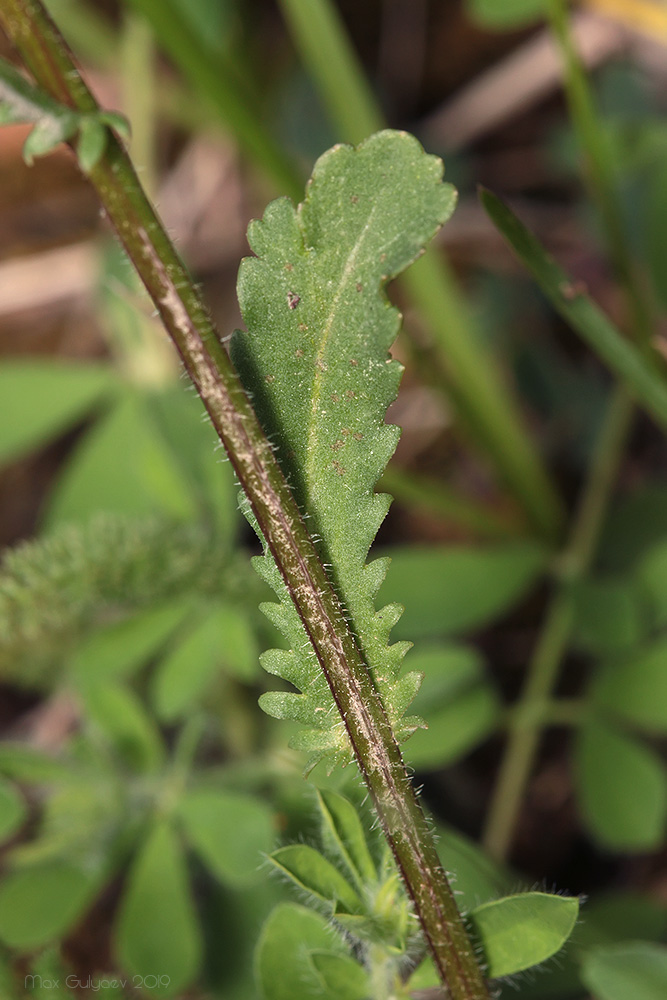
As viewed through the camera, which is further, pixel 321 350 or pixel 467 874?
pixel 467 874

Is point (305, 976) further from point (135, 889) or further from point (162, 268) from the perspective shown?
point (162, 268)

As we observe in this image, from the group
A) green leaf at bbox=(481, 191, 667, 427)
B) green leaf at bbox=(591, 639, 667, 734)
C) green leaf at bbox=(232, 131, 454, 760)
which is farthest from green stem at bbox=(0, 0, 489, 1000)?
green leaf at bbox=(591, 639, 667, 734)

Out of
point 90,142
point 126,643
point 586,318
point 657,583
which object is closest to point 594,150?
point 586,318

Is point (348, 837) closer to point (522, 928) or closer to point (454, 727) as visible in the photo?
point (522, 928)

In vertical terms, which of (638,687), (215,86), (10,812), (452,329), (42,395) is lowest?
→ (638,687)

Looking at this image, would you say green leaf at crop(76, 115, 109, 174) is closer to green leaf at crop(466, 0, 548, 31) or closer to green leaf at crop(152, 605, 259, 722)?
green leaf at crop(152, 605, 259, 722)

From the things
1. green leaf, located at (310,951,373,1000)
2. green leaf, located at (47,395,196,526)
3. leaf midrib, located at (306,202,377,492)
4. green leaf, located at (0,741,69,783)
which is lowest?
green leaf, located at (310,951,373,1000)

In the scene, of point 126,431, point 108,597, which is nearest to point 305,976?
point 108,597

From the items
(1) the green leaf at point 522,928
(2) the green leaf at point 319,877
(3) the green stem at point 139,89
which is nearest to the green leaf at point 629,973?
(1) the green leaf at point 522,928
